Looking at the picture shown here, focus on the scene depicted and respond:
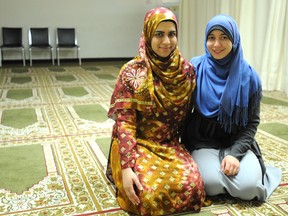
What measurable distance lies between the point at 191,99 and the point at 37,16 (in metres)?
6.14

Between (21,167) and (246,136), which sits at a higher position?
(246,136)

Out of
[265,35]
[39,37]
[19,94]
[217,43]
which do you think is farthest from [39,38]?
[217,43]

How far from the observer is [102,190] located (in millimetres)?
1949

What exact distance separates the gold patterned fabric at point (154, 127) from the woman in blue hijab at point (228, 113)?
8cm

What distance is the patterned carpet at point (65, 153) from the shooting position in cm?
178

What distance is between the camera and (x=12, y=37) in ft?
22.8

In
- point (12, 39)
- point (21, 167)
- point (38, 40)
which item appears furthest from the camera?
point (38, 40)

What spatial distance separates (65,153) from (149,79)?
1095 mm

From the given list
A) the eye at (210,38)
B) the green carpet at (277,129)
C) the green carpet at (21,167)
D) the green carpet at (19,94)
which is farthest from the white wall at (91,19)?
the eye at (210,38)

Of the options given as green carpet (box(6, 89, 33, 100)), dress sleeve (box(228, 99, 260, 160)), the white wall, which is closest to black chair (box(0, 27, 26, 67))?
the white wall

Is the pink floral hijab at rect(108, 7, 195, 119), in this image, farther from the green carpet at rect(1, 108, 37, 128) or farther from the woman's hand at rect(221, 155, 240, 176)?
the green carpet at rect(1, 108, 37, 128)

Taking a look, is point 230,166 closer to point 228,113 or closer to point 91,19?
Result: point 228,113

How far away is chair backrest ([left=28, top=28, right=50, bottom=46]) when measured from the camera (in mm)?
7062

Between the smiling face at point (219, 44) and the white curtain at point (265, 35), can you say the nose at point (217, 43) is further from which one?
the white curtain at point (265, 35)
